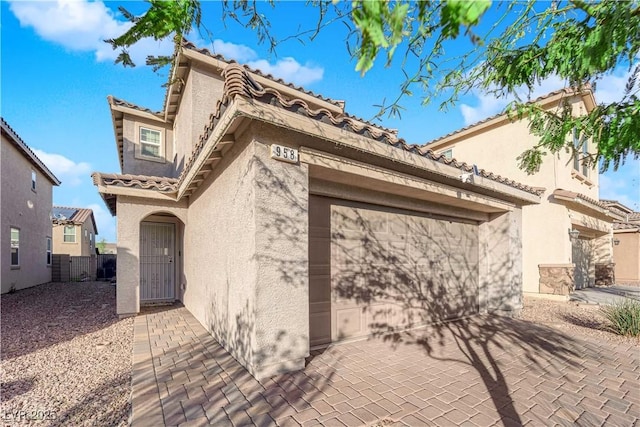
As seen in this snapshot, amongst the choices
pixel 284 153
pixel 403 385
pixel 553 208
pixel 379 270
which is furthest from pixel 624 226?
pixel 284 153

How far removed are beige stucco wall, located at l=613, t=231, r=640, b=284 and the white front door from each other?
28199 mm

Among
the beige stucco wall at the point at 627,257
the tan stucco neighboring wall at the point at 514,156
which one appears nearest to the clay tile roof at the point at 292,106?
the tan stucco neighboring wall at the point at 514,156

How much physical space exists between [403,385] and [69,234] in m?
31.0

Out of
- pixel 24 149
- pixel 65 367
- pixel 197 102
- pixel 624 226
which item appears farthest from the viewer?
pixel 624 226

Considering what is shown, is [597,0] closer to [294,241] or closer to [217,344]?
[294,241]

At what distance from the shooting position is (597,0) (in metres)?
2.76

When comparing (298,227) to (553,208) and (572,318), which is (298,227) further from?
(553,208)

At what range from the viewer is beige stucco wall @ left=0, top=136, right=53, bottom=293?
41.8 feet

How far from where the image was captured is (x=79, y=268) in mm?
19953

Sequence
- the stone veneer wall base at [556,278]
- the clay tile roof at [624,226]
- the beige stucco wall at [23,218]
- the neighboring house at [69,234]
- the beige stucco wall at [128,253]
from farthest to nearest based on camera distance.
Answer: the neighboring house at [69,234] → the clay tile roof at [624,226] → the beige stucco wall at [23,218] → the stone veneer wall base at [556,278] → the beige stucco wall at [128,253]

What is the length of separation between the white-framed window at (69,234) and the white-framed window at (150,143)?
18.8 meters

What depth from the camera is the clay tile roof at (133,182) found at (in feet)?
26.6

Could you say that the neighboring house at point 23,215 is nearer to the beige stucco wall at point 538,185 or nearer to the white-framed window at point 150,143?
the white-framed window at point 150,143

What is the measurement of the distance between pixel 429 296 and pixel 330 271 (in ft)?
10.9
